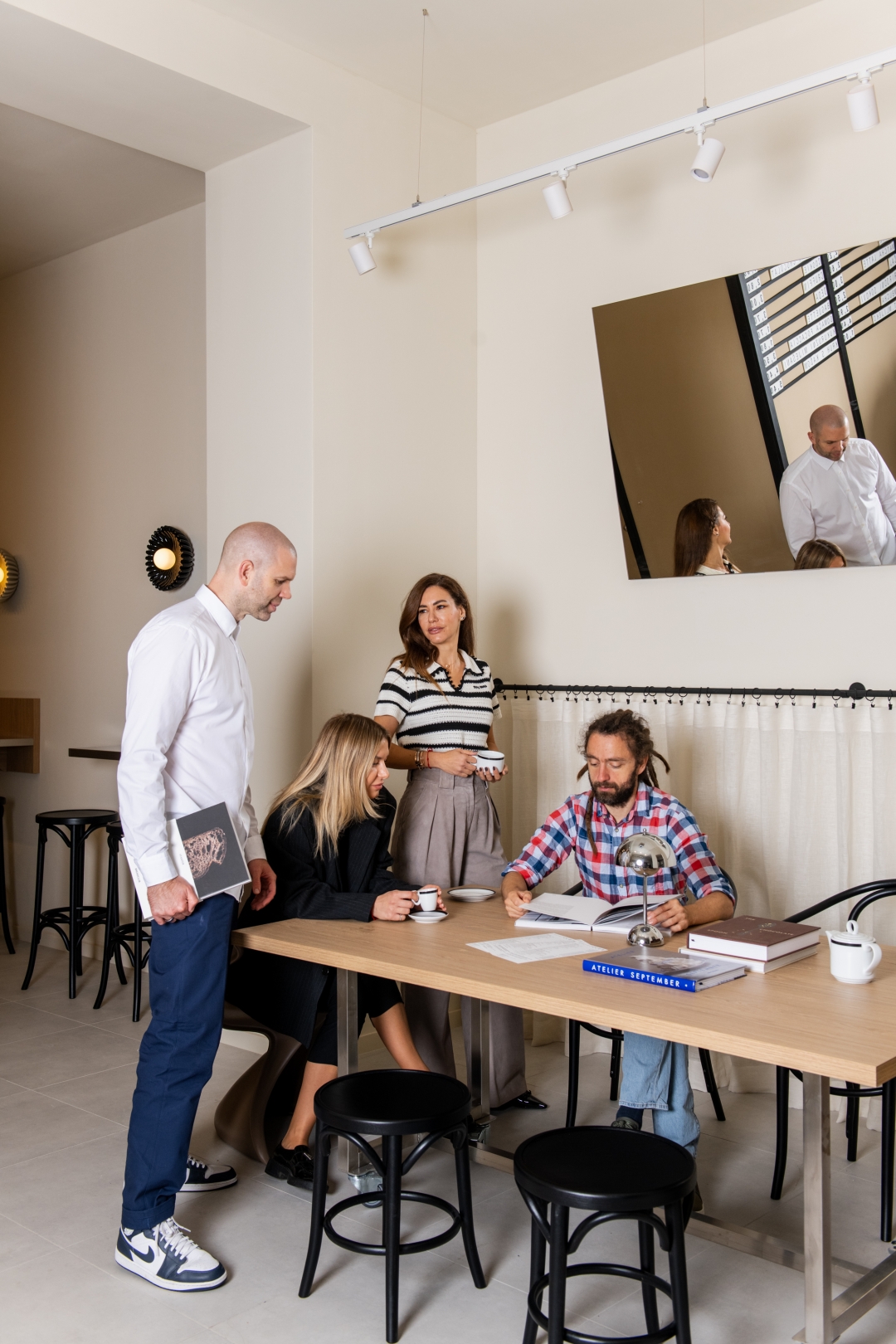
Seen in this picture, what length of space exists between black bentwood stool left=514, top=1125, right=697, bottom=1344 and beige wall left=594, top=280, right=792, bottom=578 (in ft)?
6.58

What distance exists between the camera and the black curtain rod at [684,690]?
3.40m

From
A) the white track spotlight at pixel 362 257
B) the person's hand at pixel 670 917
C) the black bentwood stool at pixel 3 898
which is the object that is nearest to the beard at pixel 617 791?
the person's hand at pixel 670 917

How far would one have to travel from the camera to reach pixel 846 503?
11.1ft

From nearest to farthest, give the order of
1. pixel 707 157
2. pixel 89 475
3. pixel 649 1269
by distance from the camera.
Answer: pixel 649 1269 → pixel 707 157 → pixel 89 475

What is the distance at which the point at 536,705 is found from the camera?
4.23m

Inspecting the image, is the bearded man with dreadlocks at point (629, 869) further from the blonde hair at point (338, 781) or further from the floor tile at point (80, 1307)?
the floor tile at point (80, 1307)

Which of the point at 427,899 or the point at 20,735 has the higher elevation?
the point at 20,735

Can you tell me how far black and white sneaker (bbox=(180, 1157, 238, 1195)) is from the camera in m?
2.95

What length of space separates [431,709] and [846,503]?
133cm

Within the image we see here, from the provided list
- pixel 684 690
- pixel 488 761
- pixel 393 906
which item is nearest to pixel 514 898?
pixel 393 906

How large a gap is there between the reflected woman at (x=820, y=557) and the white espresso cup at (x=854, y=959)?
1.47 meters

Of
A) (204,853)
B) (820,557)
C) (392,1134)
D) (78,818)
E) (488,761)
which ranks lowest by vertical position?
(392,1134)

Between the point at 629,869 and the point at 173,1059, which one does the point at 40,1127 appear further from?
the point at 629,869

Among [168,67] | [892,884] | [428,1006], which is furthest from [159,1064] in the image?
[168,67]
